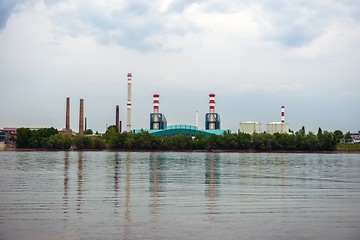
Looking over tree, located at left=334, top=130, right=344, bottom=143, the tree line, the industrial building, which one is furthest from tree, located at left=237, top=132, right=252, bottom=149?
tree, located at left=334, top=130, right=344, bottom=143

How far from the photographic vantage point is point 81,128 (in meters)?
116

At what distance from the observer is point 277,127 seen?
125m

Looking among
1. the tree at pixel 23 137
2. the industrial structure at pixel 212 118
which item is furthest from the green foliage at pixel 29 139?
the industrial structure at pixel 212 118

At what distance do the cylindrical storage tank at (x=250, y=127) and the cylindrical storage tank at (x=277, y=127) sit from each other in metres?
2.48

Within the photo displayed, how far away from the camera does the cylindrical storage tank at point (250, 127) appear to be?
125m

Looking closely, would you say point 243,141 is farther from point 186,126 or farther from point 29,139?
point 29,139

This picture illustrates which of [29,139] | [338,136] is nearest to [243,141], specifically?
[338,136]

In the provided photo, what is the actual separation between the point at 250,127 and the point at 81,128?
3902 centimetres

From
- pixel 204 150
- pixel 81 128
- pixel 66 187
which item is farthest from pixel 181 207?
pixel 81 128

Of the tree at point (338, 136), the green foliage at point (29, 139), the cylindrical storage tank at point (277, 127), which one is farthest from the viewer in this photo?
the cylindrical storage tank at point (277, 127)

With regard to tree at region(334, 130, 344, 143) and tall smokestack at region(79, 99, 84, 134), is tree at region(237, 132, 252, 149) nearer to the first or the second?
tree at region(334, 130, 344, 143)

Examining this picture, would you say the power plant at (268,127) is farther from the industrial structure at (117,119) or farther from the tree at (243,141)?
the industrial structure at (117,119)

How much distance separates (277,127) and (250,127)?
623 centimetres

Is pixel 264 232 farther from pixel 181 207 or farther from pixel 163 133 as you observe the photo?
pixel 163 133
